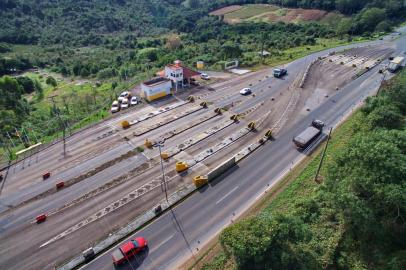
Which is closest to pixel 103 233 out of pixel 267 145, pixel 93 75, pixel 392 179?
pixel 267 145

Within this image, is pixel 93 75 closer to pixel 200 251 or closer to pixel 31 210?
pixel 31 210

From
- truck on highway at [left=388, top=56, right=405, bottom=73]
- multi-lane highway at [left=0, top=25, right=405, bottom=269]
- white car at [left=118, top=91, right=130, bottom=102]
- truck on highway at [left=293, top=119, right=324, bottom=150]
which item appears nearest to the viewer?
multi-lane highway at [left=0, top=25, right=405, bottom=269]

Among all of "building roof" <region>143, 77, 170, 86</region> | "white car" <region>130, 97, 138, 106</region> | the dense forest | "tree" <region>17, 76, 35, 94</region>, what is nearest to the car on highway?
"building roof" <region>143, 77, 170, 86</region>

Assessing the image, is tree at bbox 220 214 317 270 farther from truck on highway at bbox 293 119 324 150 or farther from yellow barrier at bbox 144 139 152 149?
yellow barrier at bbox 144 139 152 149

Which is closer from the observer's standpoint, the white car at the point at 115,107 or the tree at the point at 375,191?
the tree at the point at 375,191

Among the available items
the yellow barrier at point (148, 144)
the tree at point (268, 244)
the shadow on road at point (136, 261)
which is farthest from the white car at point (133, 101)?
the tree at point (268, 244)

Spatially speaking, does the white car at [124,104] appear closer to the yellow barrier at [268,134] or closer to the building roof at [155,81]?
the building roof at [155,81]
